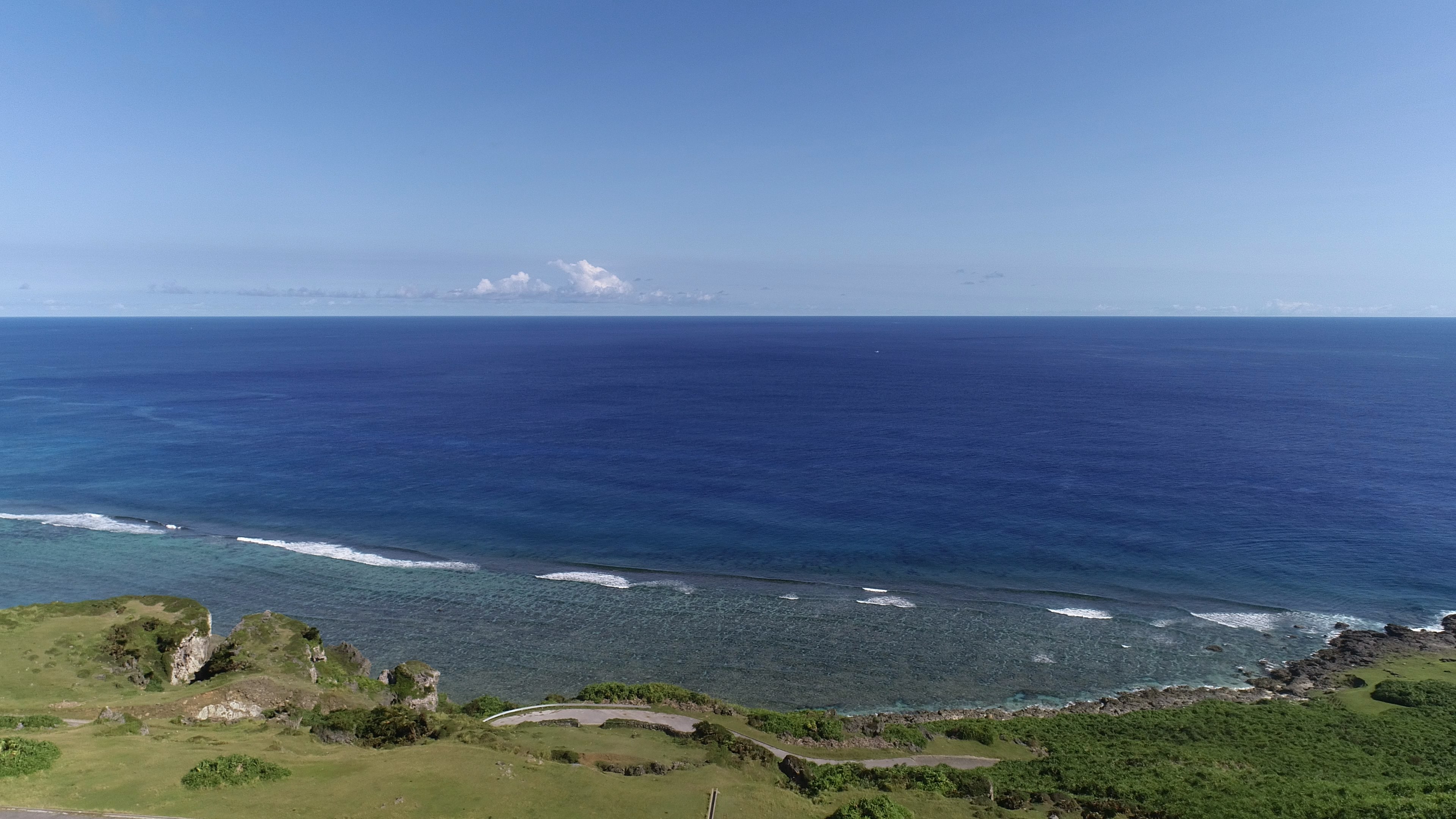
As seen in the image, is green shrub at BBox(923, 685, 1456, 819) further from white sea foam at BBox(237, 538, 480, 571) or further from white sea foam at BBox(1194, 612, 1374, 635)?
white sea foam at BBox(237, 538, 480, 571)

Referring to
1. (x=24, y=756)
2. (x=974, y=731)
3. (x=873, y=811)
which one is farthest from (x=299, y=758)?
(x=974, y=731)

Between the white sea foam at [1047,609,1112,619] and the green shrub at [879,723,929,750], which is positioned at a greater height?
the green shrub at [879,723,929,750]

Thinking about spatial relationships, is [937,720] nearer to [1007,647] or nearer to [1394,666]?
[1007,647]

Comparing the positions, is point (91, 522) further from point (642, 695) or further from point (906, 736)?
point (906, 736)

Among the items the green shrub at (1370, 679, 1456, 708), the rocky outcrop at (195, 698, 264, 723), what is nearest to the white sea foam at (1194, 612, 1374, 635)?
the green shrub at (1370, 679, 1456, 708)

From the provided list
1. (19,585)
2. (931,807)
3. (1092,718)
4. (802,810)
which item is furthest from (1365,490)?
(19,585)

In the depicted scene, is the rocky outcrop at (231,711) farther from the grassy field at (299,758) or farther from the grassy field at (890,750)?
the grassy field at (890,750)

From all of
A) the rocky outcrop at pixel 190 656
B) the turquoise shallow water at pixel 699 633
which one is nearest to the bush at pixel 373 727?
the rocky outcrop at pixel 190 656
